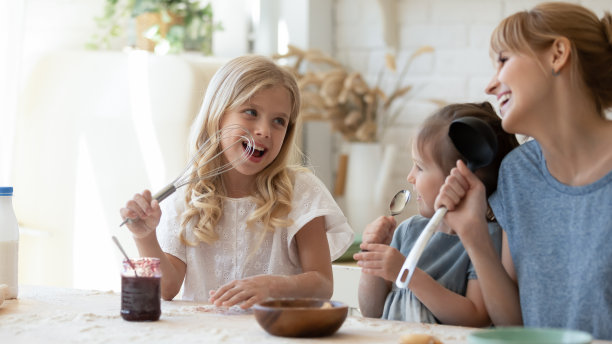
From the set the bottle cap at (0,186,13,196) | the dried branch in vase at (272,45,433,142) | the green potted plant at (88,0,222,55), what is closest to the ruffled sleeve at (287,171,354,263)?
the bottle cap at (0,186,13,196)

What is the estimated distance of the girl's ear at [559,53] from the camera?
113cm

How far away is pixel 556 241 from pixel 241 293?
19.3 inches

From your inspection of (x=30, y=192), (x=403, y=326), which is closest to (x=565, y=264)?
(x=403, y=326)

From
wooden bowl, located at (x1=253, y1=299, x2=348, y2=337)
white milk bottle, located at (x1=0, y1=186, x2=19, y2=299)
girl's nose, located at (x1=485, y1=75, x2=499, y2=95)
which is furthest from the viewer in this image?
white milk bottle, located at (x1=0, y1=186, x2=19, y2=299)

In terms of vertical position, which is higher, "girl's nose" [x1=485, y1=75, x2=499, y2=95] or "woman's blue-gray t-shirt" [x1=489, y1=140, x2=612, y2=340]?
"girl's nose" [x1=485, y1=75, x2=499, y2=95]

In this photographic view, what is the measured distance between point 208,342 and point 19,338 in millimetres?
250

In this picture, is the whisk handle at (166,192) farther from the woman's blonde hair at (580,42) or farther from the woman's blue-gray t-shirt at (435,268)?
the woman's blonde hair at (580,42)

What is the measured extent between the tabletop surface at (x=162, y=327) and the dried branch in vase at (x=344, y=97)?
4.60 ft

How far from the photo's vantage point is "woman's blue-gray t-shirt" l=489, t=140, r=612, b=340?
3.61 feet

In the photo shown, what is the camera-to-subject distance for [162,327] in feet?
3.52

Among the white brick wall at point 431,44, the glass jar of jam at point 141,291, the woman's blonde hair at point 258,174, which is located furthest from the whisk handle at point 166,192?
the white brick wall at point 431,44

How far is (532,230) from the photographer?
46.9 inches

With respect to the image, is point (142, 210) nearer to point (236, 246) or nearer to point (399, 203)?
point (236, 246)

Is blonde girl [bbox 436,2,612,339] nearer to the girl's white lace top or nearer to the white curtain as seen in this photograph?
the girl's white lace top
